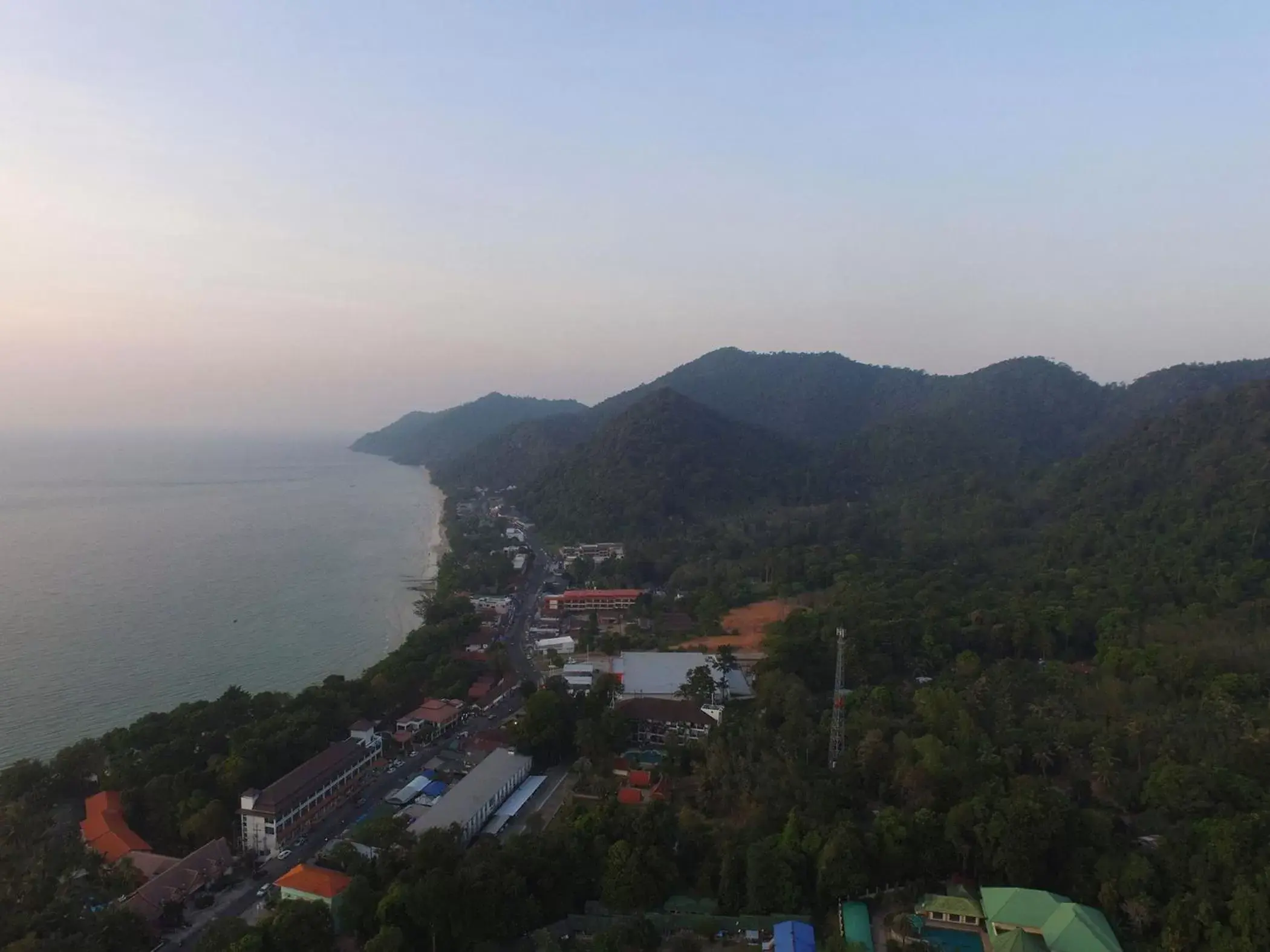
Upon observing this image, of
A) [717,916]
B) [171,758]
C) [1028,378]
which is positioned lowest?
[717,916]

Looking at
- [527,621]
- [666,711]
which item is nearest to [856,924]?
[666,711]

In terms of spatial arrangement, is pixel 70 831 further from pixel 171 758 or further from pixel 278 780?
pixel 278 780

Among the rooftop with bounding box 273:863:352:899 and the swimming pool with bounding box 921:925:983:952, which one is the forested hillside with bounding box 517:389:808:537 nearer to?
the rooftop with bounding box 273:863:352:899

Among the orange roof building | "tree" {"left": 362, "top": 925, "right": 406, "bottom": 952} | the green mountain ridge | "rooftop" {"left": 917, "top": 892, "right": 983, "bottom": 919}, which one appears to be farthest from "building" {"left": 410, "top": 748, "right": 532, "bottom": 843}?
the green mountain ridge

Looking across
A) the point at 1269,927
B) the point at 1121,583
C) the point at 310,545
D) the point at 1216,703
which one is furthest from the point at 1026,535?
the point at 310,545

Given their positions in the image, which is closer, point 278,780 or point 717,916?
point 717,916
